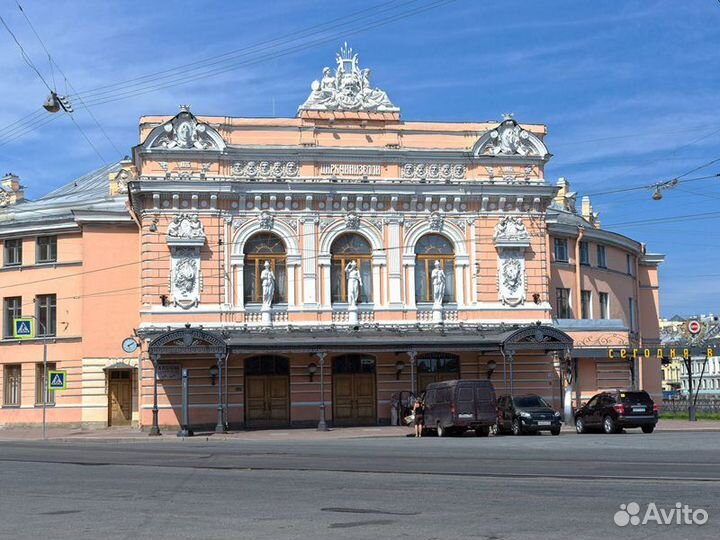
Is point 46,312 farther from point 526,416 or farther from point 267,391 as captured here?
point 526,416

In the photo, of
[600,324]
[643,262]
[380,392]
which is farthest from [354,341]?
[643,262]

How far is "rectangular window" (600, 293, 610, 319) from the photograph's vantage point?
57750 mm

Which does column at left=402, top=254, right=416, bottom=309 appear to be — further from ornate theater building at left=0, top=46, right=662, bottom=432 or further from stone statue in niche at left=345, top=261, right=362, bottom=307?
stone statue in niche at left=345, top=261, right=362, bottom=307

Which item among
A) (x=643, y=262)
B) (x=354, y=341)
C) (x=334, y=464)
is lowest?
(x=334, y=464)

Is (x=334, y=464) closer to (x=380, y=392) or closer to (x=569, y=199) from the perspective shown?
(x=380, y=392)

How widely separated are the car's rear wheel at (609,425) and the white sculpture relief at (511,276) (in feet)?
29.0

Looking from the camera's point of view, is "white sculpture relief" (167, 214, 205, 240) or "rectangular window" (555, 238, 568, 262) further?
"rectangular window" (555, 238, 568, 262)

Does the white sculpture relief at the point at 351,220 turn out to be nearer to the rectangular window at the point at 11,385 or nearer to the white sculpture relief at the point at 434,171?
the white sculpture relief at the point at 434,171

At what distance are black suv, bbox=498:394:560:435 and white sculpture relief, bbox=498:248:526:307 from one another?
24.9 feet

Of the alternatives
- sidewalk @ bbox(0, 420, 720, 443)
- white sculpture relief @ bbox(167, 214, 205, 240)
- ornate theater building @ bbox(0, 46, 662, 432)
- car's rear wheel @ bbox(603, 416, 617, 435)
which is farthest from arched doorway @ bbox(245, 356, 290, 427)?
car's rear wheel @ bbox(603, 416, 617, 435)

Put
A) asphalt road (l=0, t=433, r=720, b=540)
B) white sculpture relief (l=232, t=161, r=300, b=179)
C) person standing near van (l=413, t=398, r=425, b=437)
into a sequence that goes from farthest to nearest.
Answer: white sculpture relief (l=232, t=161, r=300, b=179) → person standing near van (l=413, t=398, r=425, b=437) → asphalt road (l=0, t=433, r=720, b=540)

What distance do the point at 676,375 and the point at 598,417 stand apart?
122 meters

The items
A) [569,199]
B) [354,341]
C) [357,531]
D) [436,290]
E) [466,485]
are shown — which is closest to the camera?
[357,531]

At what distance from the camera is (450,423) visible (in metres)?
37.0
